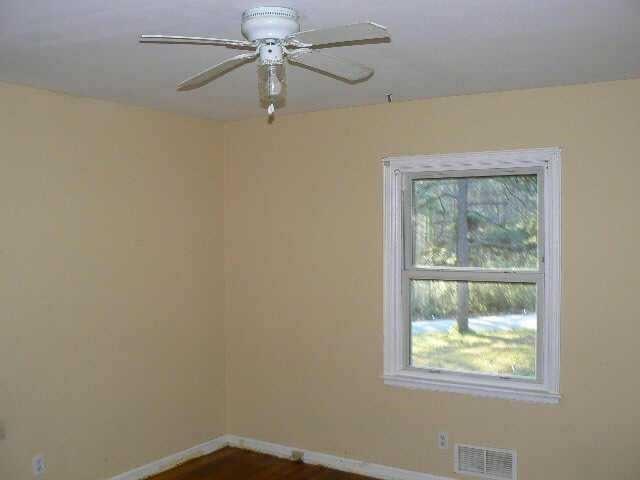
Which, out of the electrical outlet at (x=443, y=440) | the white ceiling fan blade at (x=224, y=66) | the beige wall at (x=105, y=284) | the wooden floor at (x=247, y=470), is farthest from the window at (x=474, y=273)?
the white ceiling fan blade at (x=224, y=66)

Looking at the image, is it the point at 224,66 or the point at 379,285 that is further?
the point at 379,285

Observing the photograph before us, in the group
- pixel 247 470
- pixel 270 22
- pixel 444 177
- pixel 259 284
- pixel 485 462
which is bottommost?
pixel 247 470

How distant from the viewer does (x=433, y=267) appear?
14.4 ft

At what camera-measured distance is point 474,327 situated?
430 centimetres

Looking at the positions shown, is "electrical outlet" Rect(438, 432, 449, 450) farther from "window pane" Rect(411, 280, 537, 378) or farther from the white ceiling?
the white ceiling

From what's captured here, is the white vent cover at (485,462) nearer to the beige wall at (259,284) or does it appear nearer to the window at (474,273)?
the beige wall at (259,284)

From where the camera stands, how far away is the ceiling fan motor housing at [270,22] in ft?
7.70

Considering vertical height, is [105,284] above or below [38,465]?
above

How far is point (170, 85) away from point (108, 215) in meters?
1.00

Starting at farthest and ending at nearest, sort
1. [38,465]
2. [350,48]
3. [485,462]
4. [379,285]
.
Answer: [379,285] → [485,462] → [38,465] → [350,48]

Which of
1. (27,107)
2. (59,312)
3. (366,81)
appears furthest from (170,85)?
(59,312)

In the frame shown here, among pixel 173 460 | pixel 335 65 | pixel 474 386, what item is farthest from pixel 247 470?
pixel 335 65

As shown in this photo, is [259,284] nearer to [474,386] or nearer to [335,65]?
[474,386]

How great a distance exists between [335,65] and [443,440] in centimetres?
249
